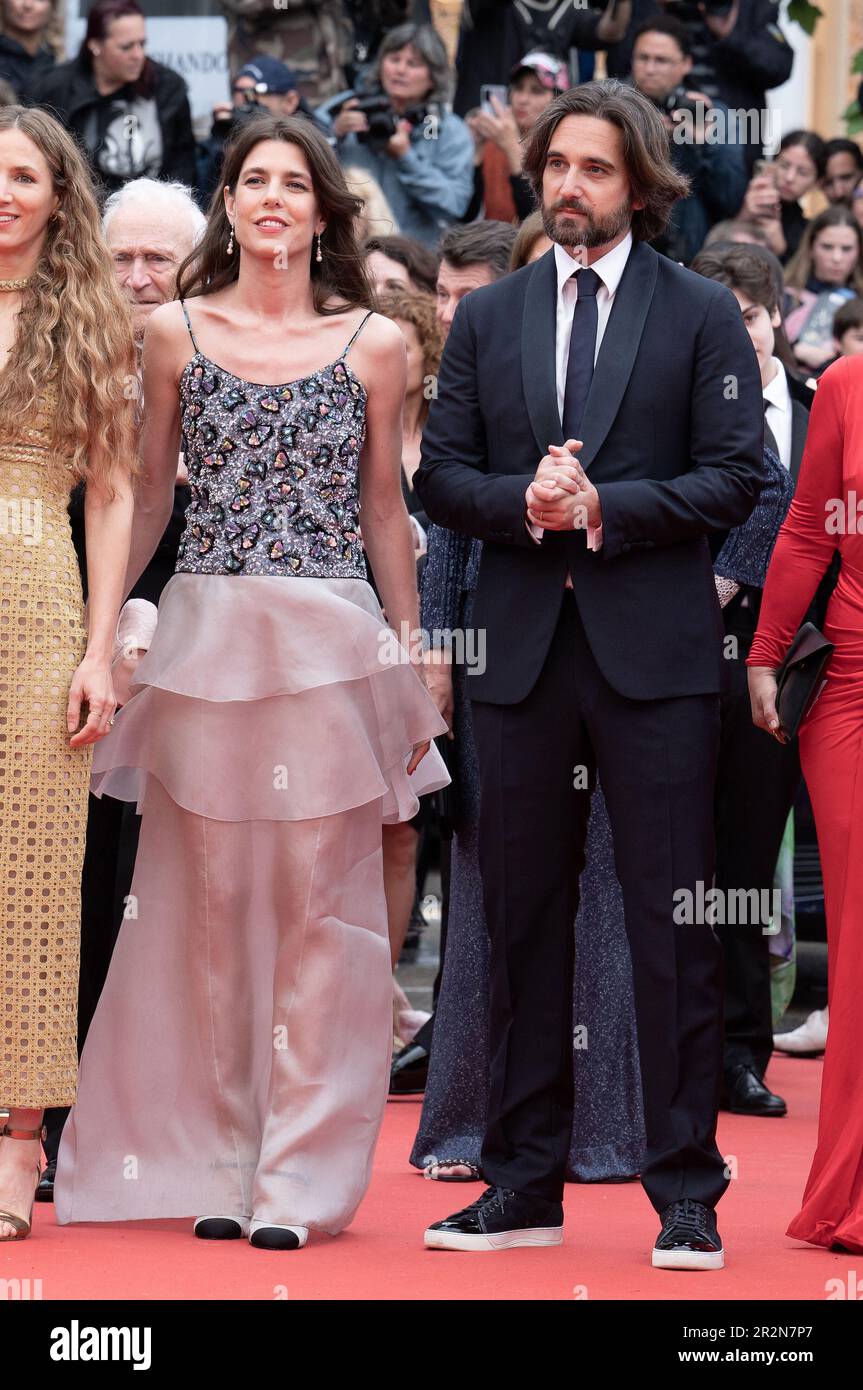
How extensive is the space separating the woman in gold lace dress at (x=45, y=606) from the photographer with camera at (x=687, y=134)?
5.06 m

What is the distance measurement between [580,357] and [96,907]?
1.82 metres

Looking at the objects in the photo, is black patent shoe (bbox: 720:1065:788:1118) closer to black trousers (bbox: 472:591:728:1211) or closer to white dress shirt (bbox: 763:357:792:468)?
white dress shirt (bbox: 763:357:792:468)

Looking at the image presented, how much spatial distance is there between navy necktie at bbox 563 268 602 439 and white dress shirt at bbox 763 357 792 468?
2206 mm

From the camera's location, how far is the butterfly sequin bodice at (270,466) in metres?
4.45

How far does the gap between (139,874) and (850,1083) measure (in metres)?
1.54

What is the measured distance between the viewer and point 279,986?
4500mm

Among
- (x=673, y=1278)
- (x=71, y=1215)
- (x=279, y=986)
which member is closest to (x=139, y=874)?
(x=279, y=986)

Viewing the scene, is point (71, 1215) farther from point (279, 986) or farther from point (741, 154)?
point (741, 154)

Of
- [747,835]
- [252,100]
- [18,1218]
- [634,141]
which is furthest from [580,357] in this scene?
[252,100]

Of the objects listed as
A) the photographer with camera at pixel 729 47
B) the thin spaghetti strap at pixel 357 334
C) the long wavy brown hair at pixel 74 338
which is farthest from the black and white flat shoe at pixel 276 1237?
the photographer with camera at pixel 729 47

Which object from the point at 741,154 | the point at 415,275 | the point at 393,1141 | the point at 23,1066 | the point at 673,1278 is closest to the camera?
the point at 673,1278

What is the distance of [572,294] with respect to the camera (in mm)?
4352

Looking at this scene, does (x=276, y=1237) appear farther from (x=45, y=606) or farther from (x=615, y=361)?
(x=615, y=361)

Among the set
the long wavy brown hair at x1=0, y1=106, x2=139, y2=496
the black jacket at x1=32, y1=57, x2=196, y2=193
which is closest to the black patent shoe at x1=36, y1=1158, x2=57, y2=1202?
the long wavy brown hair at x1=0, y1=106, x2=139, y2=496
